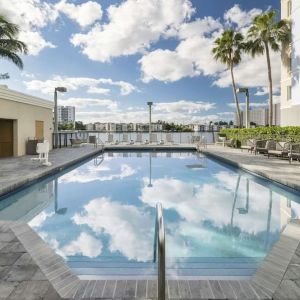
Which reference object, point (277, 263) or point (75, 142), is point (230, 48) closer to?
point (75, 142)

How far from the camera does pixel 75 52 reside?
22.4m

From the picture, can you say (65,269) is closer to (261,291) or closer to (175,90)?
(261,291)

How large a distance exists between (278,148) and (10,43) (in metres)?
16.0

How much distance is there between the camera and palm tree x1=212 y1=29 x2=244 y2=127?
2591cm

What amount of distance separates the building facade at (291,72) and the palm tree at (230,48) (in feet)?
12.4

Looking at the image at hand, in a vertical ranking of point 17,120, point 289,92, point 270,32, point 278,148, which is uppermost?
point 270,32

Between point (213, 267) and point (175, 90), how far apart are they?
1300 inches

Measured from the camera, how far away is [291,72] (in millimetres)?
21547

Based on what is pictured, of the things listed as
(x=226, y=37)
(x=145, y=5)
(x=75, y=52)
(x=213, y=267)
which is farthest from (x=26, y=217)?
(x=226, y=37)

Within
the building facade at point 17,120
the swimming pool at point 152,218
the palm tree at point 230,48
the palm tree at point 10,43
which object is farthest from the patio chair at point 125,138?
the swimming pool at point 152,218

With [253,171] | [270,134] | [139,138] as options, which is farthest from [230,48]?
[253,171]

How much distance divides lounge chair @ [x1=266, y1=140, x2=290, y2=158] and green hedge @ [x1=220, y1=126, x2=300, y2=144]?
1103 millimetres

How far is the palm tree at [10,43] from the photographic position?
1736cm

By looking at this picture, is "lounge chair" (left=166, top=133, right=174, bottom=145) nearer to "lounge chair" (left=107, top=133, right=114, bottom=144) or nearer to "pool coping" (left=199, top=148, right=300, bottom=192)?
"lounge chair" (left=107, top=133, right=114, bottom=144)
